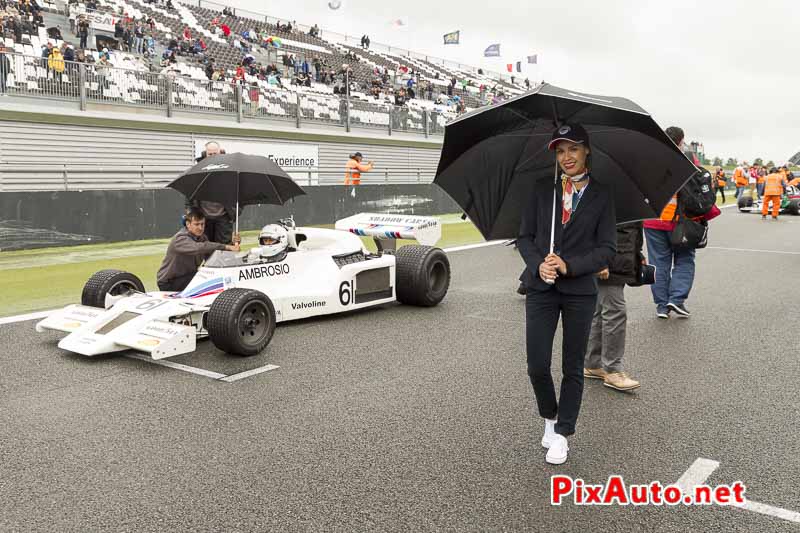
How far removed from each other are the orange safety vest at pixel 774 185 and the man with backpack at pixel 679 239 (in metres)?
17.1

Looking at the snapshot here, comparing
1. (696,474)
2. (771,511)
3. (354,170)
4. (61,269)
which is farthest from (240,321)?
(354,170)

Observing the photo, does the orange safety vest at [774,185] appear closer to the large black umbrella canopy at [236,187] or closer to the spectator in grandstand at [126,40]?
the large black umbrella canopy at [236,187]

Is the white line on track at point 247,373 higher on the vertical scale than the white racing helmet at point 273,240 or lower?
lower

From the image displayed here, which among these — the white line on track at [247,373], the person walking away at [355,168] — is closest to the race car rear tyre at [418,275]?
the white line on track at [247,373]

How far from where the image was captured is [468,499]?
10.7 ft

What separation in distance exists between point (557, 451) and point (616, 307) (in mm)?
1542

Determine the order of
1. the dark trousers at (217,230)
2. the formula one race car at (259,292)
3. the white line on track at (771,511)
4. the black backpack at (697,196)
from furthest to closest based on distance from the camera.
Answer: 1. the dark trousers at (217,230)
2. the black backpack at (697,196)
3. the formula one race car at (259,292)
4. the white line on track at (771,511)

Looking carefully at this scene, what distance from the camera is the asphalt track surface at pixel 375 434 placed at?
10.3 feet

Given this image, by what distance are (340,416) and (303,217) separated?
12269 mm

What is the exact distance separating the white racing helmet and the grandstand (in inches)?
507

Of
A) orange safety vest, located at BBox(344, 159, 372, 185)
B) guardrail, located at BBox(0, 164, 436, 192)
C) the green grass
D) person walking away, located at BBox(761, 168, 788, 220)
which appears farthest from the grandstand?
person walking away, located at BBox(761, 168, 788, 220)

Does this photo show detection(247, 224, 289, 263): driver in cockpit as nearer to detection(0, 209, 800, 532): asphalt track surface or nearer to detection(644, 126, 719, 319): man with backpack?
detection(0, 209, 800, 532): asphalt track surface

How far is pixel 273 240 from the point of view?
6844 millimetres

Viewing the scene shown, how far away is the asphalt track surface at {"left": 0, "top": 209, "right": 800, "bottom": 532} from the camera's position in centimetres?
314
